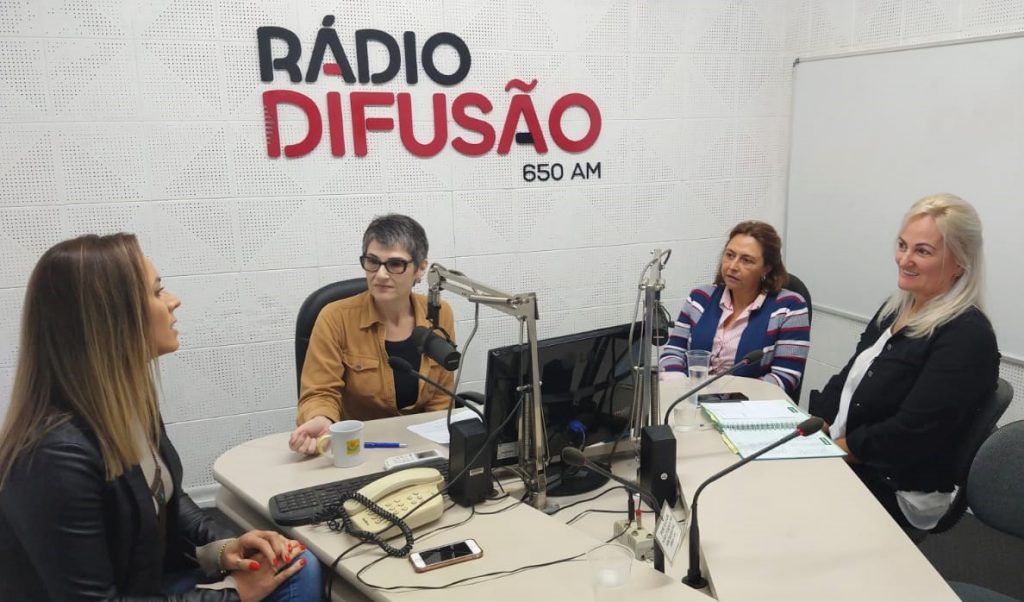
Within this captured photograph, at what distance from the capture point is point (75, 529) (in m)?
1.33

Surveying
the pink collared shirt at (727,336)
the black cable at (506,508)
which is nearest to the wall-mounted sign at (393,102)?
the pink collared shirt at (727,336)

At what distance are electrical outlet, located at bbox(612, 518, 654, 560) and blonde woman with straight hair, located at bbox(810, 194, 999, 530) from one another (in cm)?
95

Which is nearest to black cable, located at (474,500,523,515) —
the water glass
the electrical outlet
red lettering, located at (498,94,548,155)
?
the electrical outlet

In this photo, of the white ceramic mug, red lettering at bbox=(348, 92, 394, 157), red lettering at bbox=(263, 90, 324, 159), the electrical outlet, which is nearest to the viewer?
the electrical outlet

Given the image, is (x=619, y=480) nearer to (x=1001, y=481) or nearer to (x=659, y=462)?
(x=659, y=462)

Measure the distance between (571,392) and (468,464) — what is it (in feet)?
1.01

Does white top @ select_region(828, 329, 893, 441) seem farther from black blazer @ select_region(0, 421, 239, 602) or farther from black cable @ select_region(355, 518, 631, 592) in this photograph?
black blazer @ select_region(0, 421, 239, 602)

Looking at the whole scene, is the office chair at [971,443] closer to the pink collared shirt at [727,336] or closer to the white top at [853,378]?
the white top at [853,378]

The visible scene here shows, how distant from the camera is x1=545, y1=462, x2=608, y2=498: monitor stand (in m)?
1.82

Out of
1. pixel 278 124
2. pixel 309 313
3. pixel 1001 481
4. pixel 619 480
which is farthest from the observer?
pixel 278 124

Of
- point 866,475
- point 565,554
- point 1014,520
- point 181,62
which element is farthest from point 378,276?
point 1014,520

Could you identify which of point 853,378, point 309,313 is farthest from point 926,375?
point 309,313

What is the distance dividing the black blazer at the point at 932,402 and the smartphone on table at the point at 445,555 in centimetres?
130

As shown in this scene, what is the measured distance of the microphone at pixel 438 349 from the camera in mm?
1618
